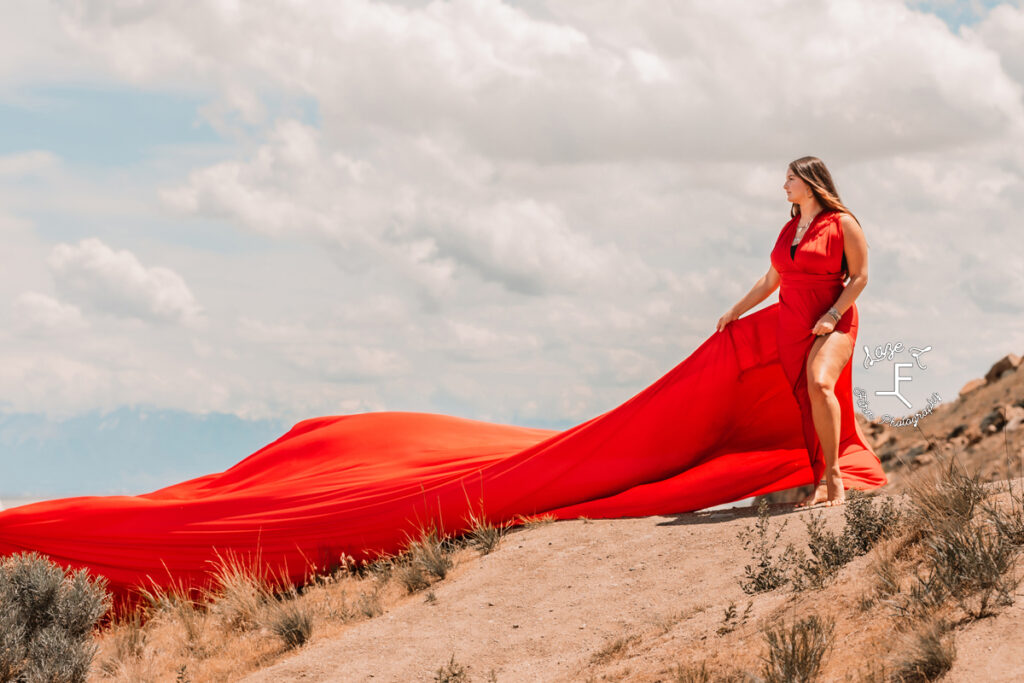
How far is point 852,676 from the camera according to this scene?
15.8 feet

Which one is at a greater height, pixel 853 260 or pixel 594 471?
pixel 853 260

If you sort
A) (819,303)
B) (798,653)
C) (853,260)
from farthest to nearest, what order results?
(819,303) → (853,260) → (798,653)

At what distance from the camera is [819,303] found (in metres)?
8.03

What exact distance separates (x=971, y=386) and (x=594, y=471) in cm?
2116

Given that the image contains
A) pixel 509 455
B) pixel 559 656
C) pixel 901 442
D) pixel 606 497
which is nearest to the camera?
pixel 559 656

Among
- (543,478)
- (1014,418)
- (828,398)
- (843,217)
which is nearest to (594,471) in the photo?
(543,478)

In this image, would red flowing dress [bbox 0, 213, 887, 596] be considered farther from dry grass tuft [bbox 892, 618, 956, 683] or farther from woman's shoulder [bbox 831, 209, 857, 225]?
dry grass tuft [bbox 892, 618, 956, 683]

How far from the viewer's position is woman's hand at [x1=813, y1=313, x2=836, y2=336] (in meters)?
7.76

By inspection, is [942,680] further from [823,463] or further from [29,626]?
[29,626]

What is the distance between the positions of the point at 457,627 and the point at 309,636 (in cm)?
129

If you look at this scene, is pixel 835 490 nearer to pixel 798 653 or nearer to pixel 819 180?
pixel 819 180

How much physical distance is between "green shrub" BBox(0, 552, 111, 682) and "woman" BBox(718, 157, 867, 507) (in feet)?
20.0

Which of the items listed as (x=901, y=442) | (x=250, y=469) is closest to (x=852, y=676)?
(x=250, y=469)

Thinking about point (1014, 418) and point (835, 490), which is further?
point (1014, 418)
